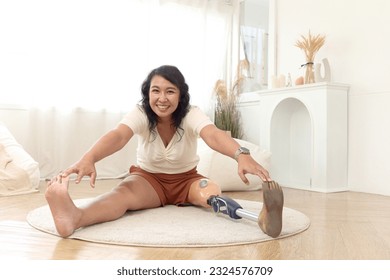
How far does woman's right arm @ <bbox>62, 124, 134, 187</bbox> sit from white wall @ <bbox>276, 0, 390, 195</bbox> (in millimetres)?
2139

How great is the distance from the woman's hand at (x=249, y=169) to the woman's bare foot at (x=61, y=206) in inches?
27.6

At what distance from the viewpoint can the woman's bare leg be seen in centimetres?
162

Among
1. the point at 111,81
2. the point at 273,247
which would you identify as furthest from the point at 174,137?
the point at 111,81

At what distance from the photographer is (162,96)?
211 centimetres

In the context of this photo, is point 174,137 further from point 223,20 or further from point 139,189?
point 223,20

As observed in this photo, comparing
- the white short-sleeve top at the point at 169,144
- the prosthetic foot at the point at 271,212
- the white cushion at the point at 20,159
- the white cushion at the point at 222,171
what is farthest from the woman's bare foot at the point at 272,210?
the white cushion at the point at 20,159

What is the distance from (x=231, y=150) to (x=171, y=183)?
0.57 m

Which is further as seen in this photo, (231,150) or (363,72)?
(363,72)

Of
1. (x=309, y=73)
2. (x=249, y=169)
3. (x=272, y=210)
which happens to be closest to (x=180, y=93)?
(x=249, y=169)

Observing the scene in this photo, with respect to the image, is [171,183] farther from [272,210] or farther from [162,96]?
[272,210]

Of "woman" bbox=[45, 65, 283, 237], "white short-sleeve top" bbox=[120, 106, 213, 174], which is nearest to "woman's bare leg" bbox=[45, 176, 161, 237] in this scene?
"woman" bbox=[45, 65, 283, 237]

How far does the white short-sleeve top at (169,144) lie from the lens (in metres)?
2.15

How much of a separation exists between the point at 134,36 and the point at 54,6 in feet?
2.72

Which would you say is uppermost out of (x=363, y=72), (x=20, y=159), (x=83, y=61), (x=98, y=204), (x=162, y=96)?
(x=83, y=61)
